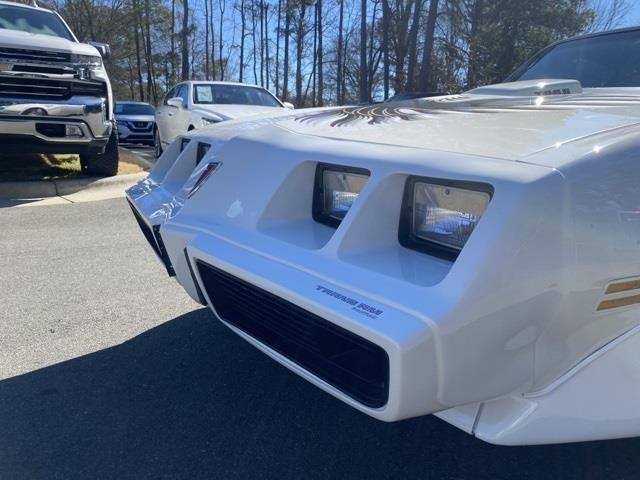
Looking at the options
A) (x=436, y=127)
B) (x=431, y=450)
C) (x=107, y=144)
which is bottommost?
(x=431, y=450)

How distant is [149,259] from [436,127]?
10.4 ft

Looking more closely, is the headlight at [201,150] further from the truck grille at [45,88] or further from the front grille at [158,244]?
the truck grille at [45,88]

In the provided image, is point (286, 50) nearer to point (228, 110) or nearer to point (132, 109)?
point (132, 109)

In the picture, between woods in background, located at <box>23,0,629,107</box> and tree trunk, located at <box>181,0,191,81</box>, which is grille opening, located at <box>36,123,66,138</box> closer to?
woods in background, located at <box>23,0,629,107</box>

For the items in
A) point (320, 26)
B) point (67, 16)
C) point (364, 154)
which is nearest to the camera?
point (364, 154)

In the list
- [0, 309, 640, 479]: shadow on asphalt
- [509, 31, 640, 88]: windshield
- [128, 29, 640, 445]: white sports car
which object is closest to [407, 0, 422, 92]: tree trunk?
[509, 31, 640, 88]: windshield

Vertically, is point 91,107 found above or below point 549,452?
above

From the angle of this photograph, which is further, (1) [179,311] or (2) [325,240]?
(1) [179,311]

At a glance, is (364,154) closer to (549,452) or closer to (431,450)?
(431,450)

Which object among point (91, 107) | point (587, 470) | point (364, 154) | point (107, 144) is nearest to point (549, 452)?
point (587, 470)

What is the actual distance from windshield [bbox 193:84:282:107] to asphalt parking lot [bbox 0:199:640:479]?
5.67 metres

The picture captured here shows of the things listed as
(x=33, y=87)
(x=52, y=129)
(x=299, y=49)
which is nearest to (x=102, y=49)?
(x=33, y=87)

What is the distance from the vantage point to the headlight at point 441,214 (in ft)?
4.79

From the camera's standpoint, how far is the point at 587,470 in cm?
197
